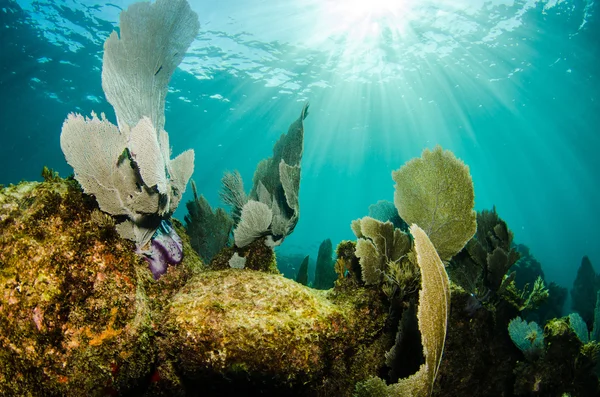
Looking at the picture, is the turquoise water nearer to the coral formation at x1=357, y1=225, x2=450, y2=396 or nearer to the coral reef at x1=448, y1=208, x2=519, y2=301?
the coral reef at x1=448, y1=208, x2=519, y2=301

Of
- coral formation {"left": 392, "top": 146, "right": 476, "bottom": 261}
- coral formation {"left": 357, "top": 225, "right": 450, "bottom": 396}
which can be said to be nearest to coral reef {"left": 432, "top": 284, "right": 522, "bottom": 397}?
coral formation {"left": 392, "top": 146, "right": 476, "bottom": 261}

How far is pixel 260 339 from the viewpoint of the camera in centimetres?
181

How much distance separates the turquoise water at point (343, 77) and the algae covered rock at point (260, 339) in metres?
19.7

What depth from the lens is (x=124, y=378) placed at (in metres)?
1.71

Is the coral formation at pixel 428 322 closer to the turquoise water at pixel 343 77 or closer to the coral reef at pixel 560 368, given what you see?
the coral reef at pixel 560 368

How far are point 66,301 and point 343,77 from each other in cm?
2964

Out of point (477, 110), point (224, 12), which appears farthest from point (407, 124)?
point (224, 12)

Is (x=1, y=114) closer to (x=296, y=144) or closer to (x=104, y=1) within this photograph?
(x=104, y=1)

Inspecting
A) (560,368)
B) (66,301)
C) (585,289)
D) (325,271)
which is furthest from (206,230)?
(585,289)

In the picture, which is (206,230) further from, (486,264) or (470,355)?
(486,264)

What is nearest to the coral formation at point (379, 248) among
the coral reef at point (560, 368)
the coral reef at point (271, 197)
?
the coral reef at point (271, 197)

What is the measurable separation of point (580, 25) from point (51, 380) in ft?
102

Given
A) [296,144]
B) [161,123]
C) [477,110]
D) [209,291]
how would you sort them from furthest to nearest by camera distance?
1. [477,110]
2. [296,144]
3. [161,123]
4. [209,291]

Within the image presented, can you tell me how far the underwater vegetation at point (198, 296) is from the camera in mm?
1564
